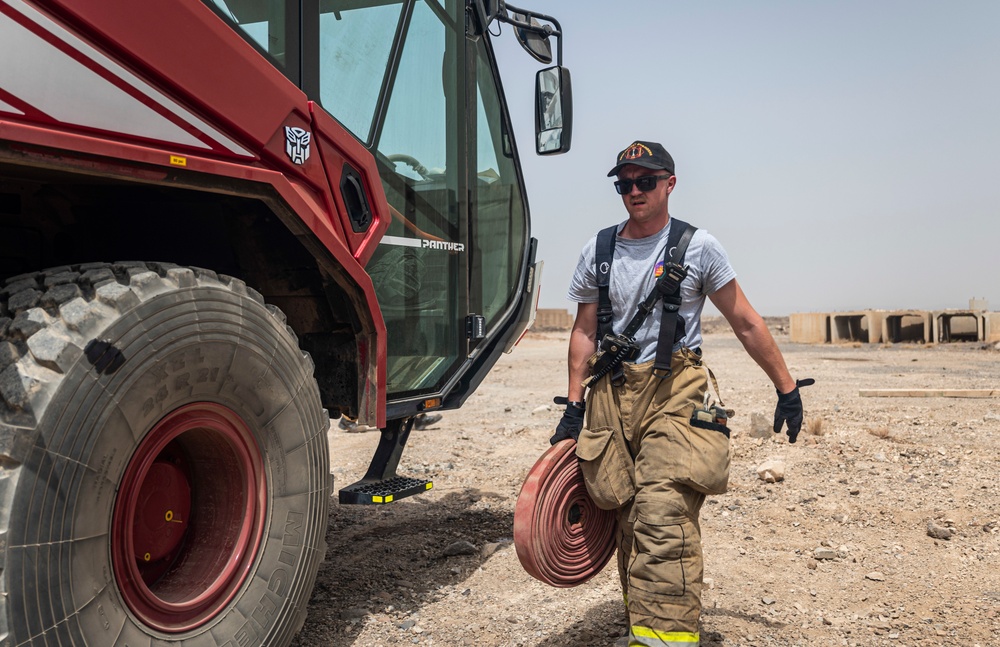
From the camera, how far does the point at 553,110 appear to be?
4734 millimetres

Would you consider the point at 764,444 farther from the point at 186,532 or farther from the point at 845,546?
the point at 186,532

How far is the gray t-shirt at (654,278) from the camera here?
3223 millimetres

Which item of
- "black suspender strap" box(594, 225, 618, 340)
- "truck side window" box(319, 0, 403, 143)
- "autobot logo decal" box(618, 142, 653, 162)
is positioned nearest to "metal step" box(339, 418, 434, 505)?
"black suspender strap" box(594, 225, 618, 340)

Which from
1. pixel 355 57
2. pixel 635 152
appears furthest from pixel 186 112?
pixel 635 152

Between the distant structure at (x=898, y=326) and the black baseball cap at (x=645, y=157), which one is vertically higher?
the black baseball cap at (x=645, y=157)

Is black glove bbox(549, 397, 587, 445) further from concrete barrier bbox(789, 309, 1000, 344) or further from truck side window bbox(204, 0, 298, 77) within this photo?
concrete barrier bbox(789, 309, 1000, 344)

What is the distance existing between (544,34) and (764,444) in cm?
384

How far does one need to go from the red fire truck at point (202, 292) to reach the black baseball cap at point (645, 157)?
39.6 inches

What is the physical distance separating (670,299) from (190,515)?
6.08 ft

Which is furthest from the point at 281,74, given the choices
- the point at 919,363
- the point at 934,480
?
the point at 919,363

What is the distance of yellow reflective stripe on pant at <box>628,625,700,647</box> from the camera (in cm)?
286

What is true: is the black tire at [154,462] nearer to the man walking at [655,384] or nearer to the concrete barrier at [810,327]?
the man walking at [655,384]

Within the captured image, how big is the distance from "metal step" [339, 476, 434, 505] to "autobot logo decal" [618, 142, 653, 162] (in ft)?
5.75

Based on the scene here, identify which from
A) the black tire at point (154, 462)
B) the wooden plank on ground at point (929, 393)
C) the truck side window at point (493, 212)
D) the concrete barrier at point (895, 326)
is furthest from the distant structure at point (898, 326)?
the black tire at point (154, 462)
